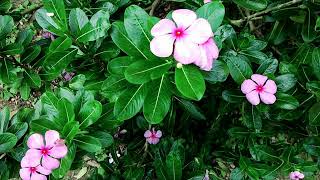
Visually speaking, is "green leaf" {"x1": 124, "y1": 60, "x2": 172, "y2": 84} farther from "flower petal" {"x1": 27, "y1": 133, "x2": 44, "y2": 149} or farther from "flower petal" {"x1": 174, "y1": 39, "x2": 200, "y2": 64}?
"flower petal" {"x1": 27, "y1": 133, "x2": 44, "y2": 149}

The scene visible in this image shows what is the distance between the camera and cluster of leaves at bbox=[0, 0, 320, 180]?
1443mm

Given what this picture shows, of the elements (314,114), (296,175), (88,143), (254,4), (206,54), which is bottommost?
(296,175)

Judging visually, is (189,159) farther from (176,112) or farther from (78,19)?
(78,19)

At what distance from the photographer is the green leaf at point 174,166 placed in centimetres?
190

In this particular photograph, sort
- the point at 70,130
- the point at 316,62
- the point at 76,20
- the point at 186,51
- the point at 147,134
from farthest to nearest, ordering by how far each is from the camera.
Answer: the point at 147,134 < the point at 316,62 < the point at 76,20 < the point at 70,130 < the point at 186,51

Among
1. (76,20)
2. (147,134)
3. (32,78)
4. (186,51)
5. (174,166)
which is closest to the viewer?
(186,51)

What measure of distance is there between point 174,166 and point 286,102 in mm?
557

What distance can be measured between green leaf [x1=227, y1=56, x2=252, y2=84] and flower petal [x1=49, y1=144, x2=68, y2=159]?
0.71 metres

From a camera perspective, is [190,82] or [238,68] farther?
[238,68]

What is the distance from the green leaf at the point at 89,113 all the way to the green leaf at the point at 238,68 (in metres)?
0.54

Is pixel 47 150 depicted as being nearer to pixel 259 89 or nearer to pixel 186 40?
pixel 186 40

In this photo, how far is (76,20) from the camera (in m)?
1.68

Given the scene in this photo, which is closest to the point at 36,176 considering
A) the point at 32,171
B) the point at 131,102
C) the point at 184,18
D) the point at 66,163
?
the point at 32,171

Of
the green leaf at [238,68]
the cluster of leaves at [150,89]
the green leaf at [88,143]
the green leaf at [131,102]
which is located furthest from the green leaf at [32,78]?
the green leaf at [238,68]
